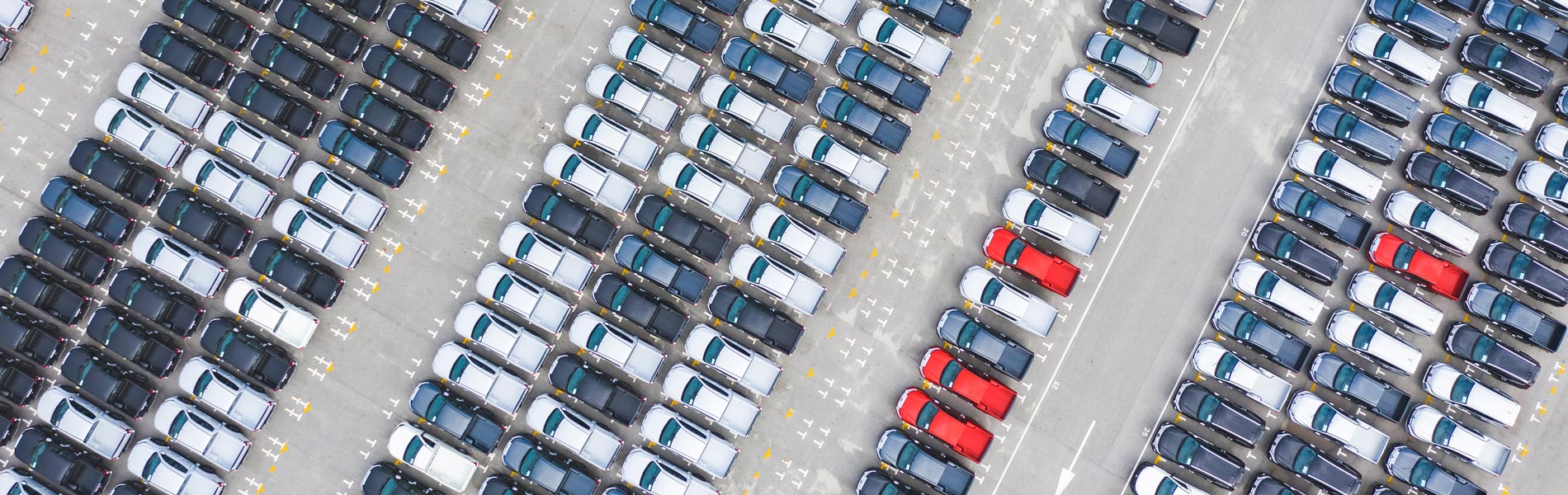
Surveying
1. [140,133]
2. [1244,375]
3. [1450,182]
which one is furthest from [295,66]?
[1450,182]

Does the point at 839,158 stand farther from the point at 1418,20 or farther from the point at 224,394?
the point at 224,394

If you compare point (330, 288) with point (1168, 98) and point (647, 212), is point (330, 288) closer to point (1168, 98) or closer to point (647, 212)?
point (647, 212)

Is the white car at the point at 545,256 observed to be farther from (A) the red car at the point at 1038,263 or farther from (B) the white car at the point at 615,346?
(A) the red car at the point at 1038,263

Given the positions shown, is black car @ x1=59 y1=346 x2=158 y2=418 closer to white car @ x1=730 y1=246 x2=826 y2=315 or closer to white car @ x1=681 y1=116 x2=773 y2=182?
white car @ x1=681 y1=116 x2=773 y2=182

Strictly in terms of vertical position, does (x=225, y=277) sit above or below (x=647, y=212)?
below

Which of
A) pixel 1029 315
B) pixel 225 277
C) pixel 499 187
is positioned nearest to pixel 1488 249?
pixel 1029 315

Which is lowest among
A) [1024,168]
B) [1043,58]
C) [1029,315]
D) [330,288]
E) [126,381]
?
[126,381]

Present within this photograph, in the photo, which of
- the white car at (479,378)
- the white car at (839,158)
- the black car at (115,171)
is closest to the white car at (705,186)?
the white car at (839,158)
